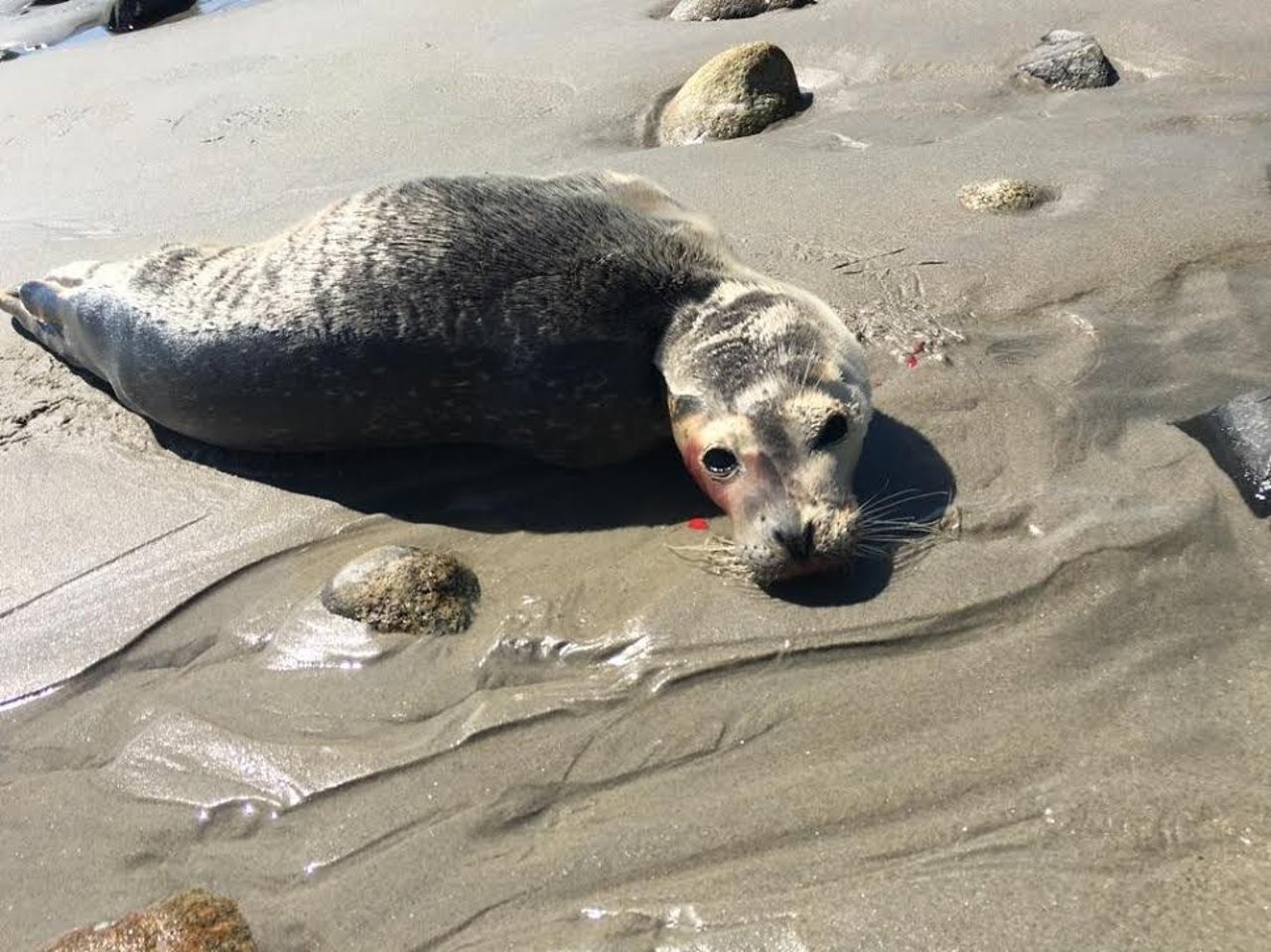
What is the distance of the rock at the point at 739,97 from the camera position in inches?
254

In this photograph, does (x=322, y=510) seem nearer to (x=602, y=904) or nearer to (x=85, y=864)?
(x=85, y=864)

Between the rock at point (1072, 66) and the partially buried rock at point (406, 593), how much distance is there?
16.1 ft

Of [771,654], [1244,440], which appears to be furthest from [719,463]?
[1244,440]

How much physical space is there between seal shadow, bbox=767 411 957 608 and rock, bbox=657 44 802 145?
3.27 m

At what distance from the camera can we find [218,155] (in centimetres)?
727

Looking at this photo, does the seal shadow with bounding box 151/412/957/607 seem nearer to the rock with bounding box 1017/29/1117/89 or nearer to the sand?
the sand

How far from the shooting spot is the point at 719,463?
11.1 ft

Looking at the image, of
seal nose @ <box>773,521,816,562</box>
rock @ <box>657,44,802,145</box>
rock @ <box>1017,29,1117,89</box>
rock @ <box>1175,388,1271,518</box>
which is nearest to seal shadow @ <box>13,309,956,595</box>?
seal nose @ <box>773,521,816,562</box>

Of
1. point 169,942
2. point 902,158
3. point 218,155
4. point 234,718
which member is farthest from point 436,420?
point 218,155

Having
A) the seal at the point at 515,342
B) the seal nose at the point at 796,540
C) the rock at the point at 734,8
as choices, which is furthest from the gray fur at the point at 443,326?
the rock at the point at 734,8

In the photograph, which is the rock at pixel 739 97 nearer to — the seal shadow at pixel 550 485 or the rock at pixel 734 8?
the rock at pixel 734 8

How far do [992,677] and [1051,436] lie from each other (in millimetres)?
1133

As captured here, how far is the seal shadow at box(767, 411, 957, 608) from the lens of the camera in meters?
3.10

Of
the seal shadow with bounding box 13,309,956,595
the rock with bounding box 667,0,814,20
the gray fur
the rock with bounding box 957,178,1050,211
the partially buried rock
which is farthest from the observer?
the rock with bounding box 667,0,814,20
